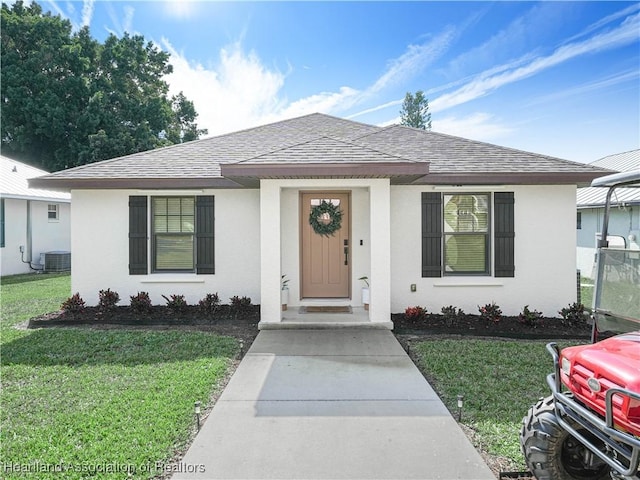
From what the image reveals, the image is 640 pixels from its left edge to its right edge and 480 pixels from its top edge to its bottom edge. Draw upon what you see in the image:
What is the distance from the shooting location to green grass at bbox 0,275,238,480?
299cm

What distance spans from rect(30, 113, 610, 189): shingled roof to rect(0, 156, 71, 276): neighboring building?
287 inches

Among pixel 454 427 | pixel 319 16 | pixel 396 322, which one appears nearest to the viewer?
pixel 454 427

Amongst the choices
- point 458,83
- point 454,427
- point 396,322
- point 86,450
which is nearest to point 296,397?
point 454,427

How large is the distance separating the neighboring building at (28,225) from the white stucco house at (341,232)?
7279 millimetres

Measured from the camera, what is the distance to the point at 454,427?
3.44m

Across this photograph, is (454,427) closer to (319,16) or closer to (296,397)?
(296,397)

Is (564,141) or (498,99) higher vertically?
(498,99)

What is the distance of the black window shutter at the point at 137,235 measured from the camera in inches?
313

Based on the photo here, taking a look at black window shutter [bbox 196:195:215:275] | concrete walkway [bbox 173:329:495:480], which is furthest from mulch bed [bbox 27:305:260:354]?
concrete walkway [bbox 173:329:495:480]

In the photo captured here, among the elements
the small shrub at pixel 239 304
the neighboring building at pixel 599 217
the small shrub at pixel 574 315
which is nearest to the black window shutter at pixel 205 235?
the small shrub at pixel 239 304

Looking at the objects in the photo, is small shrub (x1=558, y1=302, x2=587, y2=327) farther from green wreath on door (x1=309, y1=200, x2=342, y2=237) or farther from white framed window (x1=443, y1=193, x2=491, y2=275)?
green wreath on door (x1=309, y1=200, x2=342, y2=237)

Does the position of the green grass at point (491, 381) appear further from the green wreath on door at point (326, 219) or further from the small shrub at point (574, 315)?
the green wreath on door at point (326, 219)

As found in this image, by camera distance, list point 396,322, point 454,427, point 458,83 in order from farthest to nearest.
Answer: point 458,83
point 396,322
point 454,427

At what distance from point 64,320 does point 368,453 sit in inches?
257
